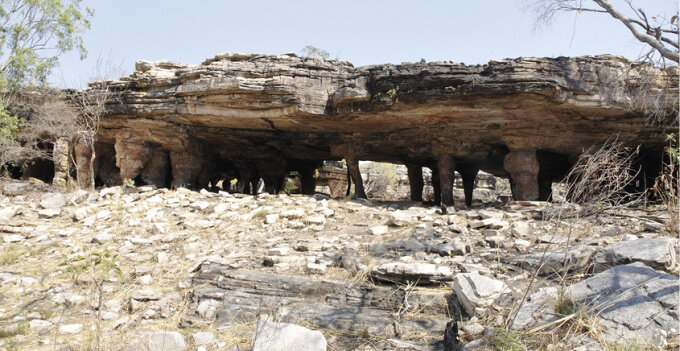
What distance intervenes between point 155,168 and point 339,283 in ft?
24.6

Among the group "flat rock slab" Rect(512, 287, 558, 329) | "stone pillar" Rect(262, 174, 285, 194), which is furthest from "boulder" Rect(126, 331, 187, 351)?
"stone pillar" Rect(262, 174, 285, 194)

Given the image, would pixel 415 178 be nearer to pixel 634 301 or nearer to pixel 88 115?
pixel 88 115

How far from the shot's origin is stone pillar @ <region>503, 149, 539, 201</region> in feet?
27.6

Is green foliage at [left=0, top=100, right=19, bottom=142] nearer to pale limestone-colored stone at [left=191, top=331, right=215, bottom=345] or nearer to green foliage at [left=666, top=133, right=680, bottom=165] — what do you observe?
pale limestone-colored stone at [left=191, top=331, right=215, bottom=345]

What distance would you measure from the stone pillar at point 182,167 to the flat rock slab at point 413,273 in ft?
23.7

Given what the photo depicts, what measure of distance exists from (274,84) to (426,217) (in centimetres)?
382

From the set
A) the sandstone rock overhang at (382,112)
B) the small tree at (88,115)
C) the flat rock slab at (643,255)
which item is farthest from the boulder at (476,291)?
the small tree at (88,115)

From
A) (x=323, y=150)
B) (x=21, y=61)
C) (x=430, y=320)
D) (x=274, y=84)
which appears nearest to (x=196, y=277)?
(x=430, y=320)

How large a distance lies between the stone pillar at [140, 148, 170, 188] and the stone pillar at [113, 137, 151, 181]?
11.5 inches

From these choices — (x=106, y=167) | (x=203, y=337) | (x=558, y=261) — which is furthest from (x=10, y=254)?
(x=106, y=167)

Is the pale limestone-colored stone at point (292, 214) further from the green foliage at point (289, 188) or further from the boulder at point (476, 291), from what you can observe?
the green foliage at point (289, 188)

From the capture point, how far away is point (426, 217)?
6.56 m

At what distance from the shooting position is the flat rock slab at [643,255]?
10.9 feet

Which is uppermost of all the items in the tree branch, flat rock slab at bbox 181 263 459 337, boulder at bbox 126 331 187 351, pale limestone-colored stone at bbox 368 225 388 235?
the tree branch
